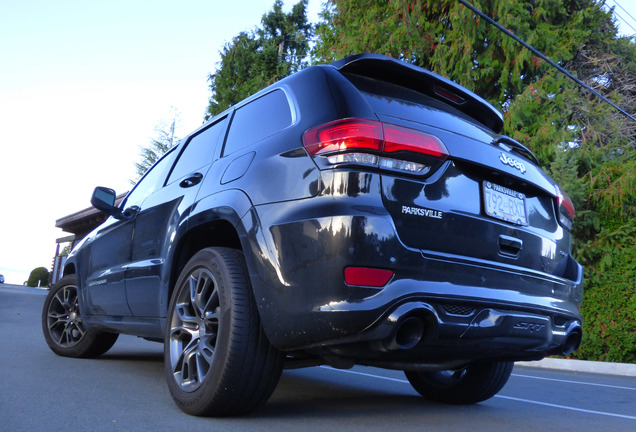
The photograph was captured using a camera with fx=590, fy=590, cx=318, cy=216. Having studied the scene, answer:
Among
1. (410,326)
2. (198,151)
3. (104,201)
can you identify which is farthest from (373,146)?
(104,201)

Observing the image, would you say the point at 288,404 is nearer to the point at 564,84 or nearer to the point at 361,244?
the point at 361,244

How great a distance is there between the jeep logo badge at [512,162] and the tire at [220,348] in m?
1.49

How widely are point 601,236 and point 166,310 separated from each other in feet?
32.8

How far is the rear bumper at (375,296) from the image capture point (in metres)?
2.51

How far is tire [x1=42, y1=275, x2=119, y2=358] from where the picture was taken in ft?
17.7

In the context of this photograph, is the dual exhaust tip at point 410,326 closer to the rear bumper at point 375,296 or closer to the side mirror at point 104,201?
the rear bumper at point 375,296

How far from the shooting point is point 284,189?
2807 millimetres

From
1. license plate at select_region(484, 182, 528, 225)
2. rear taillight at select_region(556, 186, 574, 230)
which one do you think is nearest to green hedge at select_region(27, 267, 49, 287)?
rear taillight at select_region(556, 186, 574, 230)

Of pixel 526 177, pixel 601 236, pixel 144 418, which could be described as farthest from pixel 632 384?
pixel 144 418

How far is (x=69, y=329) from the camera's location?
18.1 ft

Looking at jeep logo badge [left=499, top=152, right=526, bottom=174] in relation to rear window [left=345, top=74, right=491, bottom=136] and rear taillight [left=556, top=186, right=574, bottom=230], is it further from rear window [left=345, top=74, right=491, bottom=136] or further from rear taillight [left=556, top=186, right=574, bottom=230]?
rear taillight [left=556, top=186, right=574, bottom=230]

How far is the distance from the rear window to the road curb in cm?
746

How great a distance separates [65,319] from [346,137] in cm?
409

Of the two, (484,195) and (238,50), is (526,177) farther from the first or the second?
(238,50)
